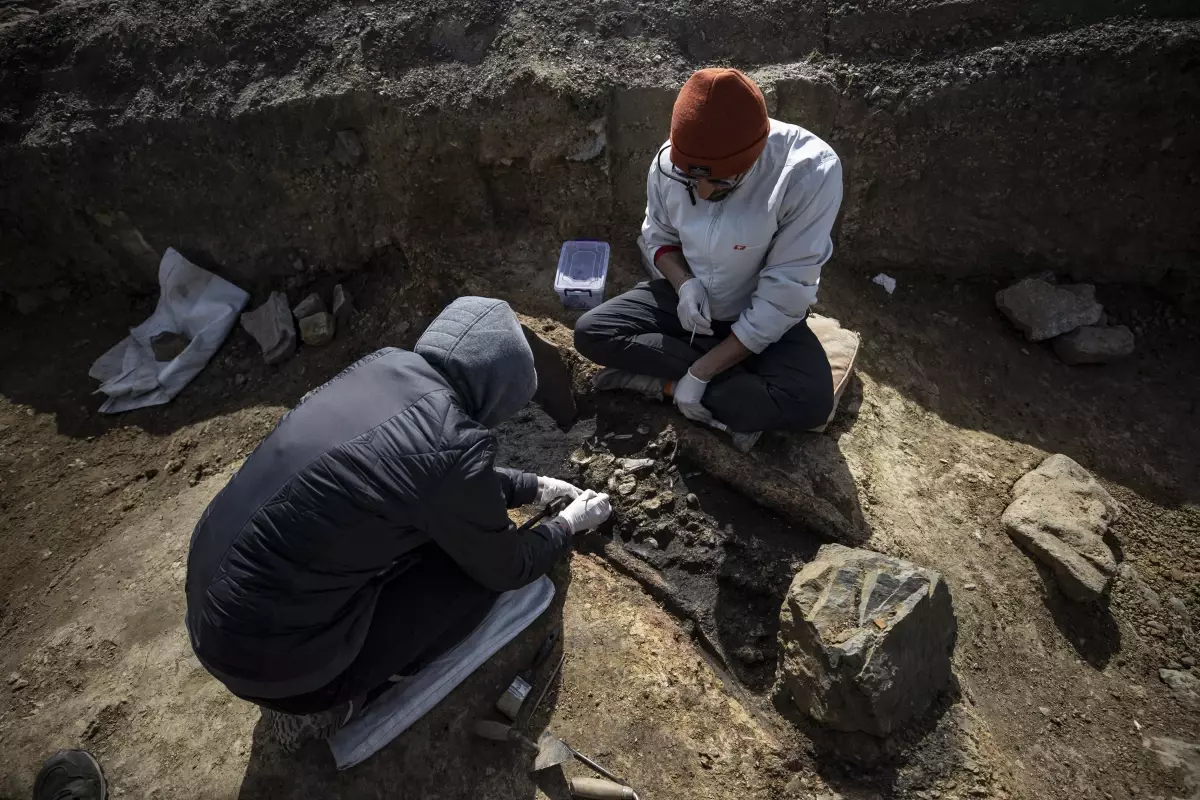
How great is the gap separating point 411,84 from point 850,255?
289 cm

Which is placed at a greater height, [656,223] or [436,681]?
[656,223]

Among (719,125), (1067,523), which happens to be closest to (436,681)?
(719,125)

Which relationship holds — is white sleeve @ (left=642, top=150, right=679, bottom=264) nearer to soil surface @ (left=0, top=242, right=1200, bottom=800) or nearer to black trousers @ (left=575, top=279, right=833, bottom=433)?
black trousers @ (left=575, top=279, right=833, bottom=433)

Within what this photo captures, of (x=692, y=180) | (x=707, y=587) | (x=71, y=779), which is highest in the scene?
(x=692, y=180)

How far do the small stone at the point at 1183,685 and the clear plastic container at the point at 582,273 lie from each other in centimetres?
304

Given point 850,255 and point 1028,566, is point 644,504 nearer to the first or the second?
point 1028,566

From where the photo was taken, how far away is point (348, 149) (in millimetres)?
4184

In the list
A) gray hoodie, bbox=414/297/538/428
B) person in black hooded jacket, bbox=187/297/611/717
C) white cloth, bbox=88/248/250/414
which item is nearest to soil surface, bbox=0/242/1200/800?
white cloth, bbox=88/248/250/414

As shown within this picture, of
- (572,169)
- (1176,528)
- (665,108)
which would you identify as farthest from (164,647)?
(1176,528)

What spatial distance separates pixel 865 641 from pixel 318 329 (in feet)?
11.9

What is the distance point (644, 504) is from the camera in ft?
9.93

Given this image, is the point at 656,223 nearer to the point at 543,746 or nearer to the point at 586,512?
the point at 586,512

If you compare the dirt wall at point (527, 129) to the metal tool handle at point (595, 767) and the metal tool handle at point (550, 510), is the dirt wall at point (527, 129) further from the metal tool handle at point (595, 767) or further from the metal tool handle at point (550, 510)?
the metal tool handle at point (595, 767)

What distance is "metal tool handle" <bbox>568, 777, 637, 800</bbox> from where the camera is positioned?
2.28 m
